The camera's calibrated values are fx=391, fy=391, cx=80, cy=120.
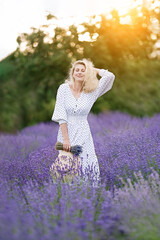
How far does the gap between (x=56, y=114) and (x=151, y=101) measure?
6.65 metres

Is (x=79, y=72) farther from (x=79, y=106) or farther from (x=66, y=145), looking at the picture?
(x=66, y=145)

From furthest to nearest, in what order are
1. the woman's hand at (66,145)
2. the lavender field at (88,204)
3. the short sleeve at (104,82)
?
the short sleeve at (104,82) → the woman's hand at (66,145) → the lavender field at (88,204)

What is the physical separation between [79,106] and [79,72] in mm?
336

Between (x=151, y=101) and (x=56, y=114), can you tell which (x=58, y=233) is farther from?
(x=151, y=101)

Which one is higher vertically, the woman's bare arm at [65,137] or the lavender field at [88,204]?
the woman's bare arm at [65,137]

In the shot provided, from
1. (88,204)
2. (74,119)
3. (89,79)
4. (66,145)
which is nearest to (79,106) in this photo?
(74,119)

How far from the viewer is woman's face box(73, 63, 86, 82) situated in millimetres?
3773

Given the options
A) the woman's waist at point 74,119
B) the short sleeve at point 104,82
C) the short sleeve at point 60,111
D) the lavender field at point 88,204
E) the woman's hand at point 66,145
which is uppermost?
the short sleeve at point 104,82

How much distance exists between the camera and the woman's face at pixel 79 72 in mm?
3773

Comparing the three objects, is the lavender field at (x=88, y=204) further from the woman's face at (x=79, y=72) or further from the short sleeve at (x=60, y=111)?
the woman's face at (x=79, y=72)

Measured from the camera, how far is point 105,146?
4586 millimetres

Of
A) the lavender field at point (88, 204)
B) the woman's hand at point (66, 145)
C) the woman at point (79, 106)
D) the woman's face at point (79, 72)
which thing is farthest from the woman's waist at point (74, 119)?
the lavender field at point (88, 204)

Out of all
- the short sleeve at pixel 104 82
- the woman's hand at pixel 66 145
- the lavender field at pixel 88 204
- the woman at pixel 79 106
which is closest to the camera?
the lavender field at pixel 88 204

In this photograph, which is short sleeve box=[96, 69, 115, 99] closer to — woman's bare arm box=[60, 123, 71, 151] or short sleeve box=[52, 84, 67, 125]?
short sleeve box=[52, 84, 67, 125]
